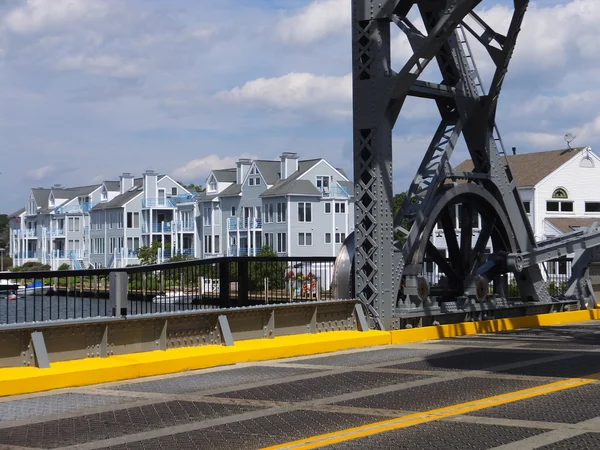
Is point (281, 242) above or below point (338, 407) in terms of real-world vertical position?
above

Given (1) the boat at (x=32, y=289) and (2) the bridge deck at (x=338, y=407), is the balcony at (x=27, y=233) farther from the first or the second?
(2) the bridge deck at (x=338, y=407)

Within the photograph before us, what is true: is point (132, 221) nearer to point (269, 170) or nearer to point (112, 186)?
point (112, 186)

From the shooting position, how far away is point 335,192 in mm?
79875

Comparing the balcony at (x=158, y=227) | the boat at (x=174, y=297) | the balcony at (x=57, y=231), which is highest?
the balcony at (x=57, y=231)

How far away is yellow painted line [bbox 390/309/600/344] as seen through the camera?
17766mm

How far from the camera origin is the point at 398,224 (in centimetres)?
1767

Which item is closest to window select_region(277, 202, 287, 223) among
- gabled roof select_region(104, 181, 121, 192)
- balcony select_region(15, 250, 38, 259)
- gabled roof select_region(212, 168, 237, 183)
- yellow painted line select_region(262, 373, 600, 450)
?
gabled roof select_region(212, 168, 237, 183)

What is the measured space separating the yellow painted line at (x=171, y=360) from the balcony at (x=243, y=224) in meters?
62.8

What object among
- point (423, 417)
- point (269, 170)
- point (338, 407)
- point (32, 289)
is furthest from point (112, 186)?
point (423, 417)

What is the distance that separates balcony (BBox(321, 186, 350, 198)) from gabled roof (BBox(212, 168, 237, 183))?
37.4ft

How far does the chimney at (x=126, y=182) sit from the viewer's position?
325 feet

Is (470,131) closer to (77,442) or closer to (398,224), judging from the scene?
(398,224)

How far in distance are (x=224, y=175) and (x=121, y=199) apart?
13.9 m

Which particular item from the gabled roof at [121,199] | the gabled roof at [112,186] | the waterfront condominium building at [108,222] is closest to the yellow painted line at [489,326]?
the waterfront condominium building at [108,222]
